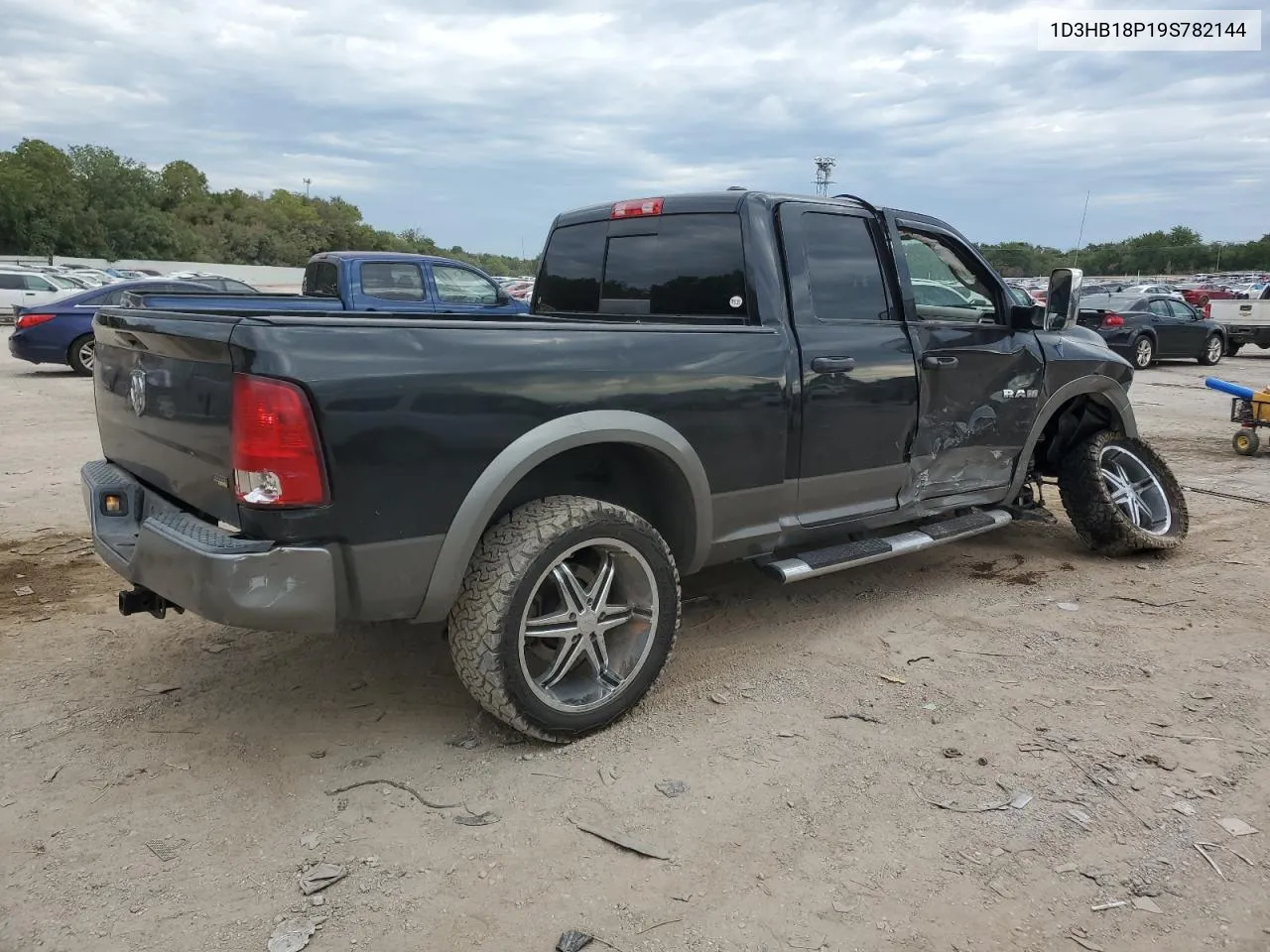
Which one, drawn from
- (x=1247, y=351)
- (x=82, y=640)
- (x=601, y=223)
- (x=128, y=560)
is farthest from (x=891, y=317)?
(x=1247, y=351)

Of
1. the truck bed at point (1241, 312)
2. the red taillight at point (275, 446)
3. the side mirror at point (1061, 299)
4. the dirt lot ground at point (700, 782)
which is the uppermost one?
the truck bed at point (1241, 312)

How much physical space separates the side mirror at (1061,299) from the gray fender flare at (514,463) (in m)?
2.67

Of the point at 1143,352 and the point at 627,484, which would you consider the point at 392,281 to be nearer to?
the point at 627,484

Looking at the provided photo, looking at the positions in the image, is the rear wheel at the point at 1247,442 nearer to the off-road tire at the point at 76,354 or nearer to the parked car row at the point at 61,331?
the parked car row at the point at 61,331

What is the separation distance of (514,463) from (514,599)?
1.47 ft

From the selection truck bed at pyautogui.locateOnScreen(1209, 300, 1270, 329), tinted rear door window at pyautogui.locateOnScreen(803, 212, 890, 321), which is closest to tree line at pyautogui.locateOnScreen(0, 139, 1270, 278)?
truck bed at pyautogui.locateOnScreen(1209, 300, 1270, 329)

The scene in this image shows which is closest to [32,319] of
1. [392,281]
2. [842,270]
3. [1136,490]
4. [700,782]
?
[392,281]

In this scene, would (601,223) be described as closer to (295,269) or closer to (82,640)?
(82,640)

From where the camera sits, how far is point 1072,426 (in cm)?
562

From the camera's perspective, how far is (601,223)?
15.2 ft

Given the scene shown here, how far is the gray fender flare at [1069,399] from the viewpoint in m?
5.19

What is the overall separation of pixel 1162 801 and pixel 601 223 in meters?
3.33

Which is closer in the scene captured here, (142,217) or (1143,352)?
(1143,352)

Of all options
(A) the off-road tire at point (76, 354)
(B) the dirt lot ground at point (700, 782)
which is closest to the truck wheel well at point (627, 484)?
(B) the dirt lot ground at point (700, 782)
